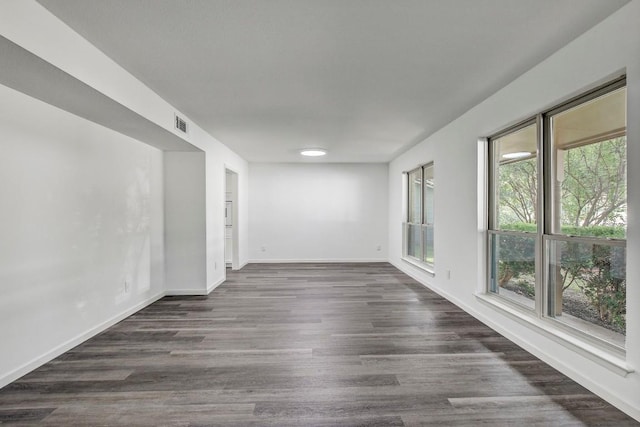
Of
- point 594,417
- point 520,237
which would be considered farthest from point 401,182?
point 594,417

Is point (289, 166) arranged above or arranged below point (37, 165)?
above

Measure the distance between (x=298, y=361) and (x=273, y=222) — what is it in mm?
5313

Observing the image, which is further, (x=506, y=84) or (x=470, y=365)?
(x=506, y=84)

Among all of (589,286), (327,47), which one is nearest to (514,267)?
(589,286)

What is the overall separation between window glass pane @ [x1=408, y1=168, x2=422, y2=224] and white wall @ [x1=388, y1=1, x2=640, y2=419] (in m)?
0.80

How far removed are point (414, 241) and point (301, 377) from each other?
4529 millimetres

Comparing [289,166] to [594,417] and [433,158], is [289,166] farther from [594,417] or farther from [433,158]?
[594,417]

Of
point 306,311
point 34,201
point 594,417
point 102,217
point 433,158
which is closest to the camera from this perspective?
point 594,417

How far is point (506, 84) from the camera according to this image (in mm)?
3008

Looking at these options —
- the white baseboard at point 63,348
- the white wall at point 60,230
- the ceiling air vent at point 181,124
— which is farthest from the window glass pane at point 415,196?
the white baseboard at point 63,348

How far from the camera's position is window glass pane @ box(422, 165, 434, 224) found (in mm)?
5553

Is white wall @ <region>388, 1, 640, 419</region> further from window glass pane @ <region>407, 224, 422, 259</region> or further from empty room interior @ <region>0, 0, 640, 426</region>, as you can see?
window glass pane @ <region>407, 224, 422, 259</region>

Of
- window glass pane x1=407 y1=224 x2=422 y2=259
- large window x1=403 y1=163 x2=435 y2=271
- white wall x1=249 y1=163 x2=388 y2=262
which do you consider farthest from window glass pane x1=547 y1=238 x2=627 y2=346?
white wall x1=249 y1=163 x2=388 y2=262

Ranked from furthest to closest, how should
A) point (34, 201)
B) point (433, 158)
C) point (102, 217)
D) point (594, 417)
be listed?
point (433, 158)
point (102, 217)
point (34, 201)
point (594, 417)
